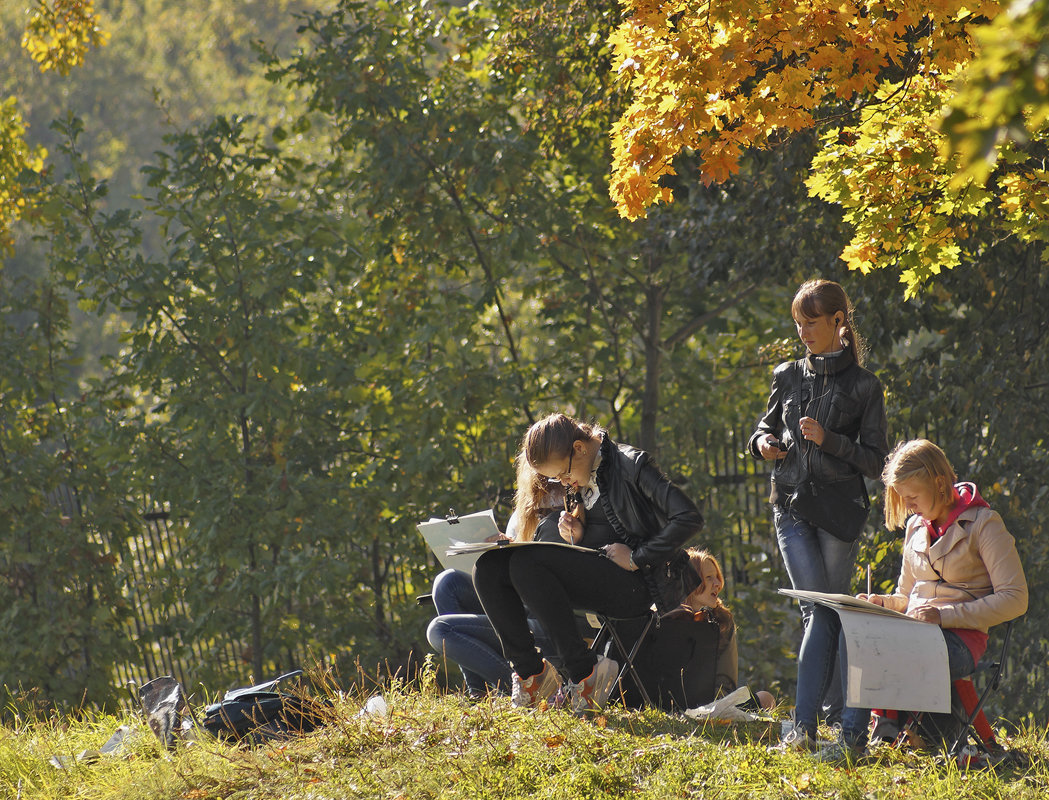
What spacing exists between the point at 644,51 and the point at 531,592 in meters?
2.00

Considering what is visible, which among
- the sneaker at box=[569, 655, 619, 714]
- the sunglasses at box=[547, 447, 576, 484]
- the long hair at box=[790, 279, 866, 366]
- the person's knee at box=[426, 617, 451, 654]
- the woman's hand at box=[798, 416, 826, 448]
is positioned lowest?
the sneaker at box=[569, 655, 619, 714]

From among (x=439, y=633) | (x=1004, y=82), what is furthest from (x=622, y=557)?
(x=1004, y=82)

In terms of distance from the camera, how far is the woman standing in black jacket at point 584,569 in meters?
4.02

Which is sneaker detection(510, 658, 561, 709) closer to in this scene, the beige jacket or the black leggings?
the black leggings

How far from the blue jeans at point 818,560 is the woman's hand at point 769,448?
0.72ft

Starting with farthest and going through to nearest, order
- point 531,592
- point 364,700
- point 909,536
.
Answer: point 364,700, point 531,592, point 909,536

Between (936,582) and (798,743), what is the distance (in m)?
0.69

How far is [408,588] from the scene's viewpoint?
8000 mm

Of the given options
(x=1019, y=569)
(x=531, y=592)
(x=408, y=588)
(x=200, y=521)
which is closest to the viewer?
(x=1019, y=569)

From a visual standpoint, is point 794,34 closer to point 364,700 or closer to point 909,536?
point 909,536

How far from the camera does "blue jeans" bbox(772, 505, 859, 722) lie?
12.9 ft

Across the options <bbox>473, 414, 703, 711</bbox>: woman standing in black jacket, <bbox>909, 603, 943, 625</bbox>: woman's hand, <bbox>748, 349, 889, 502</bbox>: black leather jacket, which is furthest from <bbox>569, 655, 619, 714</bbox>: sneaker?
<bbox>909, 603, 943, 625</bbox>: woman's hand

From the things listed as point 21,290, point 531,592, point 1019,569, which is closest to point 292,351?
point 21,290

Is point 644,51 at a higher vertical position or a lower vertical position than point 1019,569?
higher
